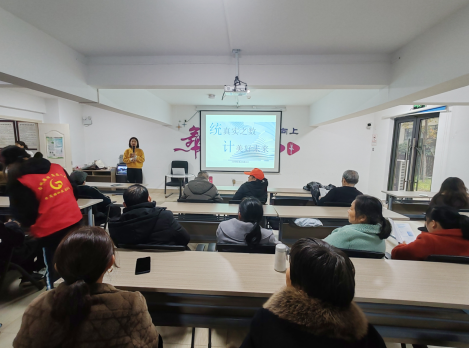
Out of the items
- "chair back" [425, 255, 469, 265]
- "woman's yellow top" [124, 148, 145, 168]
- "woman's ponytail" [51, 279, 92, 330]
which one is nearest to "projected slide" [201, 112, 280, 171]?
"woman's yellow top" [124, 148, 145, 168]

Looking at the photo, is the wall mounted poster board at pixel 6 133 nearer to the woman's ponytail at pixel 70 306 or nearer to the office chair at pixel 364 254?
the woman's ponytail at pixel 70 306

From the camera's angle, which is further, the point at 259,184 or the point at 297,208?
the point at 259,184

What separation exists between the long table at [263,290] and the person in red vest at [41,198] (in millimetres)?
754

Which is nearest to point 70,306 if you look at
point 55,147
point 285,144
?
point 285,144

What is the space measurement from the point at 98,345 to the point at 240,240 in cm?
111

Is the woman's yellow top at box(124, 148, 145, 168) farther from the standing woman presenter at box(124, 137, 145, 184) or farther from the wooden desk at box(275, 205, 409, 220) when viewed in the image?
the wooden desk at box(275, 205, 409, 220)

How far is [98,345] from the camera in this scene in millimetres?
676

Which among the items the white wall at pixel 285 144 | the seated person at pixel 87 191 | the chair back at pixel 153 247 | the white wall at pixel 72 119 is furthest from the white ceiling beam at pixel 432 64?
the white wall at pixel 72 119

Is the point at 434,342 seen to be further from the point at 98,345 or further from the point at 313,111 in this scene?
the point at 313,111

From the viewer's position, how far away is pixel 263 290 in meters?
1.13

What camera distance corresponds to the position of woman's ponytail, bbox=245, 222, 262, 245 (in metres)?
1.63

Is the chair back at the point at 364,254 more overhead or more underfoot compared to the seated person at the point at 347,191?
more underfoot

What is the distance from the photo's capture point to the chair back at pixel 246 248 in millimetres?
1604

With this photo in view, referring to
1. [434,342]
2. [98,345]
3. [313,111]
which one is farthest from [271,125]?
[98,345]
